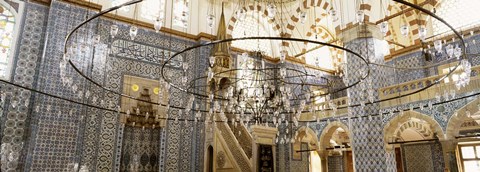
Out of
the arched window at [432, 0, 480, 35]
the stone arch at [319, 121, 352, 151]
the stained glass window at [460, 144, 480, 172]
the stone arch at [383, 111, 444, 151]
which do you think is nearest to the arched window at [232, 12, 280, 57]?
the stone arch at [319, 121, 352, 151]

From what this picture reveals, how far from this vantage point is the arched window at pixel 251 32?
9.92m

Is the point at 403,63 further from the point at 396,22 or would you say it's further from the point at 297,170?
the point at 297,170

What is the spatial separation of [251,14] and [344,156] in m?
6.28

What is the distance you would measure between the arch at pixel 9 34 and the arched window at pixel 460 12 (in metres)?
9.85

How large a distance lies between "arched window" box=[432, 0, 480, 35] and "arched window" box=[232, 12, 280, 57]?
4.62 metres

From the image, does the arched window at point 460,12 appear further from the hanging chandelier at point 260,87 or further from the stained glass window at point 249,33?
the stained glass window at point 249,33

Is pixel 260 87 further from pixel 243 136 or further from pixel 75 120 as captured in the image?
pixel 75 120

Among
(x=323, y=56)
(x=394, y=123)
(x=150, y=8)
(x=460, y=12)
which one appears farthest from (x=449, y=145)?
(x=150, y=8)

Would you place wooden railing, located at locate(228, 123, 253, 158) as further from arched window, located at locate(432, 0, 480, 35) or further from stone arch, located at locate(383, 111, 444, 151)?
arched window, located at locate(432, 0, 480, 35)

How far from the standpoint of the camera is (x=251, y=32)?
10266mm

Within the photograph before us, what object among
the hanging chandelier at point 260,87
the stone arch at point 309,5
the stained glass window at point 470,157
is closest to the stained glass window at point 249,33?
the hanging chandelier at point 260,87

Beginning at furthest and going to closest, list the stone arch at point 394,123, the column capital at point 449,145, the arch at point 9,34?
the stone arch at point 394,123 → the column capital at point 449,145 → the arch at point 9,34

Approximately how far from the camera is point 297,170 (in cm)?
973

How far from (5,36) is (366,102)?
23.5 feet
